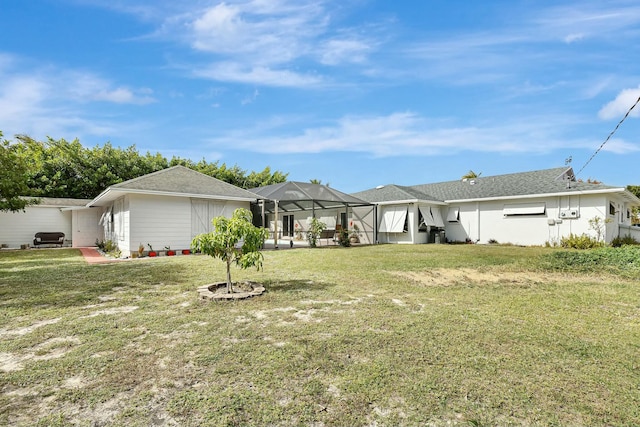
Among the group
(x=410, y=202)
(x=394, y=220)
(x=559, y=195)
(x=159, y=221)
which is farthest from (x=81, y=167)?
(x=559, y=195)

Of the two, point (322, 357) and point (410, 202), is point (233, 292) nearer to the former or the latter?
point (322, 357)

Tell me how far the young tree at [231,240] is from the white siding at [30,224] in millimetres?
17626

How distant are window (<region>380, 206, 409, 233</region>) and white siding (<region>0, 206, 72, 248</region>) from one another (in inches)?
722

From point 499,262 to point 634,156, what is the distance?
1015 cm

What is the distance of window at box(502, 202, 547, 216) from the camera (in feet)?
54.0

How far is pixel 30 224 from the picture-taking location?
1770 centimetres

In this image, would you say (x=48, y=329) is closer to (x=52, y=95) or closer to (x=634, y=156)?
(x=52, y=95)

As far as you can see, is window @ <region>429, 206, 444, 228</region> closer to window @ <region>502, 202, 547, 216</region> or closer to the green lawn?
window @ <region>502, 202, 547, 216</region>

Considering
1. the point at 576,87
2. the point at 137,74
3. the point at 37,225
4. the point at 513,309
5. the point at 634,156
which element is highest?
the point at 137,74

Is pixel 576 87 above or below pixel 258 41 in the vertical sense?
below

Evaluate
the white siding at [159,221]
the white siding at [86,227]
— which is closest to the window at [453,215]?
the white siding at [159,221]

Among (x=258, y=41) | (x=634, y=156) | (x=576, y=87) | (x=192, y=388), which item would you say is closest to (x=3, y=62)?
(x=258, y=41)

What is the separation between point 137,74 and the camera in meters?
11.9

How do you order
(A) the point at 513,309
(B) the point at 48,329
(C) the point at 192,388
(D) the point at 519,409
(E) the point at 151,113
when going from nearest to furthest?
(D) the point at 519,409, (C) the point at 192,388, (B) the point at 48,329, (A) the point at 513,309, (E) the point at 151,113
